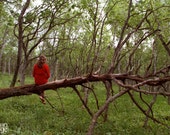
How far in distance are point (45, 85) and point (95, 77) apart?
1.59 meters

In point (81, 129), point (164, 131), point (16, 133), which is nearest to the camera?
point (16, 133)

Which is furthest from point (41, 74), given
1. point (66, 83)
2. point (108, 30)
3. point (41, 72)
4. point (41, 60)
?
point (108, 30)

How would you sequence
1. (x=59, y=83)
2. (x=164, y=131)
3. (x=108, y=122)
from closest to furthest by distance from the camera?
(x=59, y=83), (x=164, y=131), (x=108, y=122)

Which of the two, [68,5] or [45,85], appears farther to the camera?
[68,5]

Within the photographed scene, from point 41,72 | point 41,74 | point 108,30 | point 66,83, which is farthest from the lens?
point 108,30

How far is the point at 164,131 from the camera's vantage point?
1415 cm

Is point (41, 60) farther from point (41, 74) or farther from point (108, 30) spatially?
point (108, 30)

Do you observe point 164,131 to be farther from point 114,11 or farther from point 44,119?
point 114,11

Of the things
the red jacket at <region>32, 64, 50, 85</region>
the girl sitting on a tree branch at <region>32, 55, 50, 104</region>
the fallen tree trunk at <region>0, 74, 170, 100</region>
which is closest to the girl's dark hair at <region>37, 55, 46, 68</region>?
the girl sitting on a tree branch at <region>32, 55, 50, 104</region>

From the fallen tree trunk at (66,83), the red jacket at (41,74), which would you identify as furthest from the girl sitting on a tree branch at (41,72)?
the fallen tree trunk at (66,83)

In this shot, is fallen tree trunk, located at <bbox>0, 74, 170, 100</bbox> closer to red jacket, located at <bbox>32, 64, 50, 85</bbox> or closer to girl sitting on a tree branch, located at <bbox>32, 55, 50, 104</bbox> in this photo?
red jacket, located at <bbox>32, 64, 50, 85</bbox>

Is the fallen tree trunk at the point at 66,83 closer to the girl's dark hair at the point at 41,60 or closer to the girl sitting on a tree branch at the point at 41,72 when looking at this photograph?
the girl sitting on a tree branch at the point at 41,72

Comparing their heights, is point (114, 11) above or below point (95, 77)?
above

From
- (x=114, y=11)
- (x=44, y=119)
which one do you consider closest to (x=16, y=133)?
(x=44, y=119)
